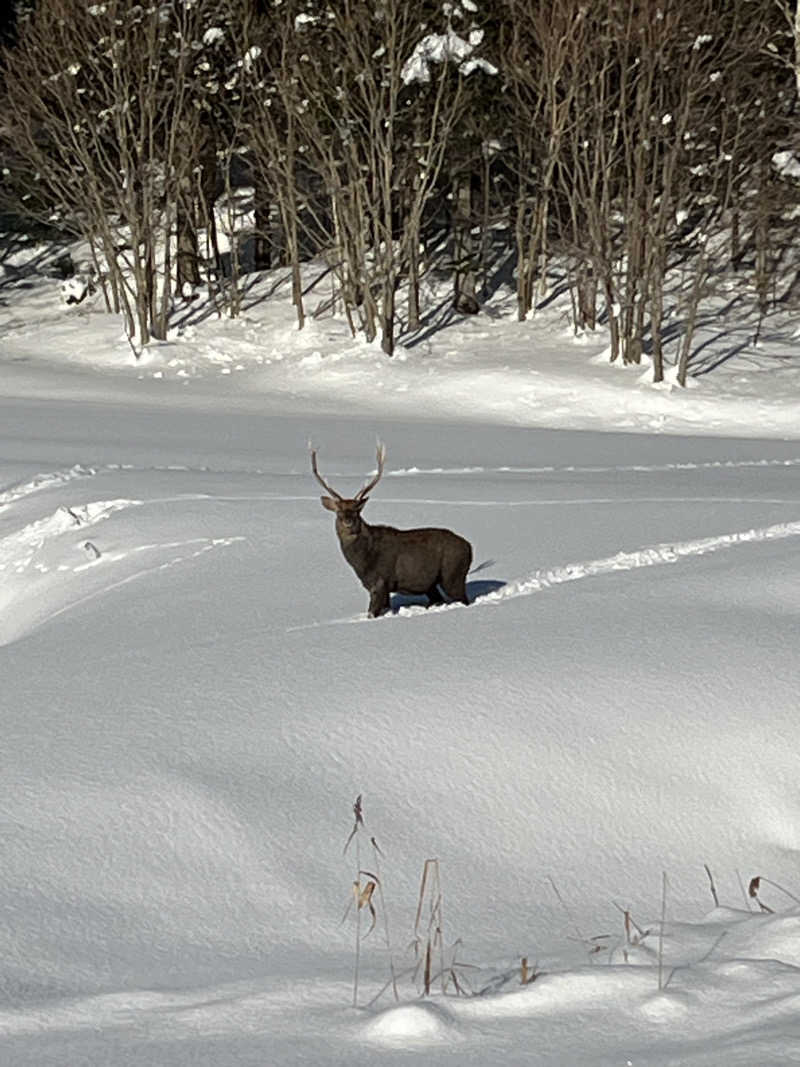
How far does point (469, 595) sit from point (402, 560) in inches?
31.3

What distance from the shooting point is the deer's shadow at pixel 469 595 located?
8.22 m

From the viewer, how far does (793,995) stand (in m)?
3.63

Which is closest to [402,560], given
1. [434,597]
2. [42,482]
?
[434,597]

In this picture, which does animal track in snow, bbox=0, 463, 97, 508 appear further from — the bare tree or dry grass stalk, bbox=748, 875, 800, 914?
the bare tree

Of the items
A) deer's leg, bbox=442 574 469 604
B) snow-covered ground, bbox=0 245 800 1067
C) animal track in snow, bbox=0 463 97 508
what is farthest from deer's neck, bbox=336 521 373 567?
animal track in snow, bbox=0 463 97 508

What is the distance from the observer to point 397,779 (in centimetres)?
546

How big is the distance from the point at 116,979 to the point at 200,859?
2.56 feet

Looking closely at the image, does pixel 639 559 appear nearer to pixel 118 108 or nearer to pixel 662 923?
pixel 662 923

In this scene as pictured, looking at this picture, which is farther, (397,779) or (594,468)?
(594,468)

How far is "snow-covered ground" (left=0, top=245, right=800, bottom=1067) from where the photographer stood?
371cm

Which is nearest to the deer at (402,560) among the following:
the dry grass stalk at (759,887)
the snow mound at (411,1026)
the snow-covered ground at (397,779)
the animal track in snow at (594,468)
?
the snow-covered ground at (397,779)

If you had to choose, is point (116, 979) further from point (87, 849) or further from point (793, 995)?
point (793, 995)

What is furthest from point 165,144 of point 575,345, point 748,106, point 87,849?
point 87,849

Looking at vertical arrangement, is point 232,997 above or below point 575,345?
above
